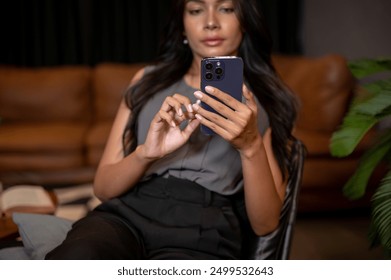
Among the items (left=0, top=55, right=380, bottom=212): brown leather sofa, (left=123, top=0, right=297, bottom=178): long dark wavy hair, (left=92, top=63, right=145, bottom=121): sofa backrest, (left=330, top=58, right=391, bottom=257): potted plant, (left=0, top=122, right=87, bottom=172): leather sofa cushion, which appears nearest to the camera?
(left=330, top=58, right=391, bottom=257): potted plant

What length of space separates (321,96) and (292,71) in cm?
30

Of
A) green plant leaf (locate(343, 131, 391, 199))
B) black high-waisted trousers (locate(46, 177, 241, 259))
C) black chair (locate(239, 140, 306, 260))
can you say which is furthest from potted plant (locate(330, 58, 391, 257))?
black high-waisted trousers (locate(46, 177, 241, 259))

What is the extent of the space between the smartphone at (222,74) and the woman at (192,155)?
3cm

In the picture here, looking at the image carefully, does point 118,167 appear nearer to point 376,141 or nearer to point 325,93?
point 376,141

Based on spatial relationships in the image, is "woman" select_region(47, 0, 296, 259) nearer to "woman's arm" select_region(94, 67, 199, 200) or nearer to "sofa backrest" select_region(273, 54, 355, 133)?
"woman's arm" select_region(94, 67, 199, 200)

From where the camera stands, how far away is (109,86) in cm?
318

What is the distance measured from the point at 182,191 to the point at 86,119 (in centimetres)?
222

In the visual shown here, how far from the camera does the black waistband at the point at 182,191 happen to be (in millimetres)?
1183

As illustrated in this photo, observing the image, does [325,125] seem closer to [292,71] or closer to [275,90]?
[292,71]

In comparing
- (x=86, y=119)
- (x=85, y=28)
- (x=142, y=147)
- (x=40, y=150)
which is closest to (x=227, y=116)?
(x=142, y=147)

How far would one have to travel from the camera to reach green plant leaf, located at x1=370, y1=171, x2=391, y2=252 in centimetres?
116

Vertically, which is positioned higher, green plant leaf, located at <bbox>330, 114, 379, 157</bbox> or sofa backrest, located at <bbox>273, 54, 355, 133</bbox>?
green plant leaf, located at <bbox>330, 114, 379, 157</bbox>

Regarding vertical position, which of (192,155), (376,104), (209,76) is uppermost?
(209,76)

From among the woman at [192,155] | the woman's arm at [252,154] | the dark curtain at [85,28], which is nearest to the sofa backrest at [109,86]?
the dark curtain at [85,28]
